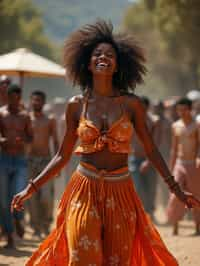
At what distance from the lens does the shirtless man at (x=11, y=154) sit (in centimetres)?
1050

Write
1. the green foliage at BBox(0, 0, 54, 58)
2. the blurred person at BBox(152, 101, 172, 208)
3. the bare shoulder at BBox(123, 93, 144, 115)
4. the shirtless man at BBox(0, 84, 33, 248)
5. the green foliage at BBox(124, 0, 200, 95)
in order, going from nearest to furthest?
the bare shoulder at BBox(123, 93, 144, 115) < the shirtless man at BBox(0, 84, 33, 248) < the blurred person at BBox(152, 101, 172, 208) < the green foliage at BBox(124, 0, 200, 95) < the green foliage at BBox(0, 0, 54, 58)

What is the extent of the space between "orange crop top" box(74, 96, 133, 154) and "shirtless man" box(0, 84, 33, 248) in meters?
4.46

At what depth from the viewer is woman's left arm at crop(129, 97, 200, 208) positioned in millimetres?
6207

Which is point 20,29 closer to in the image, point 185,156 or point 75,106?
point 185,156

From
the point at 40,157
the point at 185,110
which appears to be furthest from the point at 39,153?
the point at 185,110

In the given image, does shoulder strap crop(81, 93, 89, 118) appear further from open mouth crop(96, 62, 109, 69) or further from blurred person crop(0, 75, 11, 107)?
blurred person crop(0, 75, 11, 107)

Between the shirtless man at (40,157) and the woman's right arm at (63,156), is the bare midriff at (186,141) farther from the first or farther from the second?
the woman's right arm at (63,156)

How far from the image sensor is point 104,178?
20.1 ft

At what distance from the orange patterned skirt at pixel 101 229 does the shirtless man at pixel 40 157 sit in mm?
6021

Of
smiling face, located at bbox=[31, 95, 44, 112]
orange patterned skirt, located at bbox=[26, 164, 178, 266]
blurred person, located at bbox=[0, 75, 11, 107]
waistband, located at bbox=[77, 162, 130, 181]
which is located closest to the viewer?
orange patterned skirt, located at bbox=[26, 164, 178, 266]

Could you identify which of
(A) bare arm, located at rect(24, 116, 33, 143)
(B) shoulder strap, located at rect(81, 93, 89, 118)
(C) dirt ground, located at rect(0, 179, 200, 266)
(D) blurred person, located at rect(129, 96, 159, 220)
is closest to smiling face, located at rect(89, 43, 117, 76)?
(B) shoulder strap, located at rect(81, 93, 89, 118)

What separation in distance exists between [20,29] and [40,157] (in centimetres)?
6451

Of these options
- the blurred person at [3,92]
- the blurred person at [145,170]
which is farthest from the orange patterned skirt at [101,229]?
the blurred person at [145,170]

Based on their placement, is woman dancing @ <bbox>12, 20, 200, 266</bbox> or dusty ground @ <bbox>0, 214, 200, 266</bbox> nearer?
woman dancing @ <bbox>12, 20, 200, 266</bbox>
